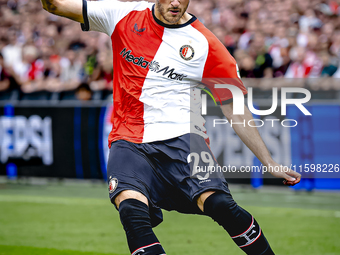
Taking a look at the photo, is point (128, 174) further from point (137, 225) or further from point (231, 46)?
point (231, 46)

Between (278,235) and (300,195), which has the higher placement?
(278,235)

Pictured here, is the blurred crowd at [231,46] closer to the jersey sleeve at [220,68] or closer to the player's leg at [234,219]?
the jersey sleeve at [220,68]

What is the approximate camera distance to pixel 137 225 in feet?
10.8

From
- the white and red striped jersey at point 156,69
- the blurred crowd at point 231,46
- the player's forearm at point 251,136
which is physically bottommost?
the blurred crowd at point 231,46

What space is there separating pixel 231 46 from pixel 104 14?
7.37m

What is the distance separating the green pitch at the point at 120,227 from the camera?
5742mm

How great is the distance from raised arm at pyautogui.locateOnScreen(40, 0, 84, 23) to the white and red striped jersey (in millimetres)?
47

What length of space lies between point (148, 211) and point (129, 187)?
8.1 inches

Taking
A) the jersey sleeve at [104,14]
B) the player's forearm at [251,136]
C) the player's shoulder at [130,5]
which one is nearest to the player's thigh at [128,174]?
the player's forearm at [251,136]

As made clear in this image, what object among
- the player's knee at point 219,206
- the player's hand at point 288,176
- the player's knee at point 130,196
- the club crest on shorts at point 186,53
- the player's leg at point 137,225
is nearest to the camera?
the player's leg at point 137,225

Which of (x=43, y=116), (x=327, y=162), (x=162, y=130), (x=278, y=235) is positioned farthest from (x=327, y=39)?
(x=162, y=130)

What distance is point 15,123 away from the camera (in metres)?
10.2

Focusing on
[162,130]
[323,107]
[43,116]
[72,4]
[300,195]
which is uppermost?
[72,4]

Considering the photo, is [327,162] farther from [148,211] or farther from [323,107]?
[148,211]
